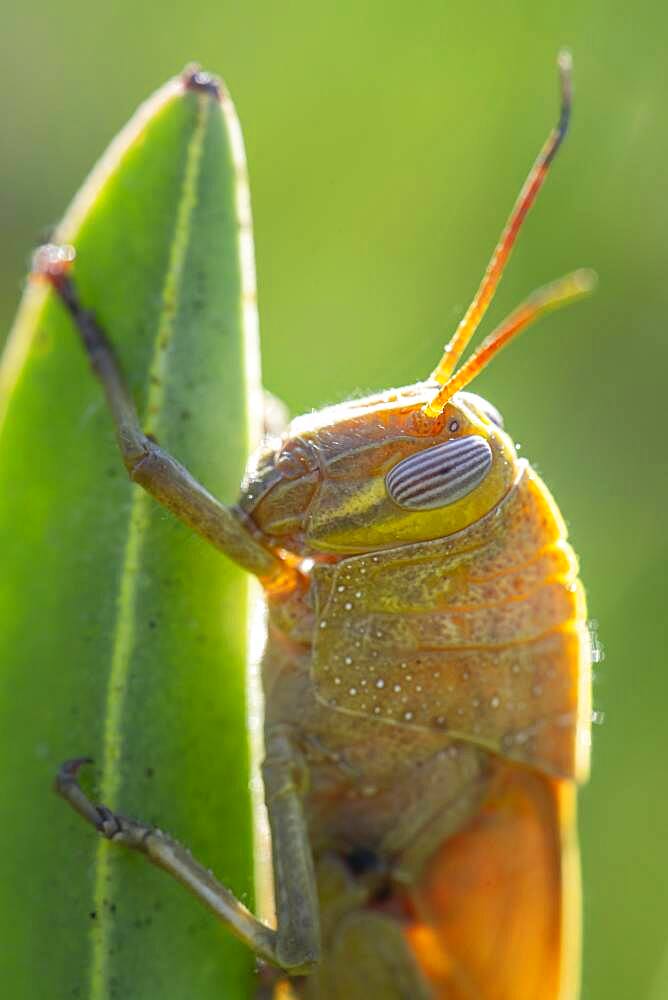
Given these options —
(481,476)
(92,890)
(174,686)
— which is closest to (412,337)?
(481,476)

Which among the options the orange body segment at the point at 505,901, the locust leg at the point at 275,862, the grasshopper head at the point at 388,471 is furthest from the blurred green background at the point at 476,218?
the locust leg at the point at 275,862

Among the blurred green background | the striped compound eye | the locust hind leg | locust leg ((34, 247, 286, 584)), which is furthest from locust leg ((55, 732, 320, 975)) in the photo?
the blurred green background

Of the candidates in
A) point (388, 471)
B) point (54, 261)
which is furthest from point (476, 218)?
point (54, 261)

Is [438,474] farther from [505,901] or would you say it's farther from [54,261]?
[505,901]

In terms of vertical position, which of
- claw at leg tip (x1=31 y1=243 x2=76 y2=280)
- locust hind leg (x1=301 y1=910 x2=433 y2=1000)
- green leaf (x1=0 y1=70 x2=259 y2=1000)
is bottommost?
locust hind leg (x1=301 y1=910 x2=433 y2=1000)

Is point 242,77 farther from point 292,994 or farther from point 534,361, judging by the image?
point 292,994

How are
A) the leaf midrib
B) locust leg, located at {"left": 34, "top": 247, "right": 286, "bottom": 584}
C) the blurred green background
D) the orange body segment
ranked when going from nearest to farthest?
the leaf midrib → locust leg, located at {"left": 34, "top": 247, "right": 286, "bottom": 584} → the orange body segment → the blurred green background

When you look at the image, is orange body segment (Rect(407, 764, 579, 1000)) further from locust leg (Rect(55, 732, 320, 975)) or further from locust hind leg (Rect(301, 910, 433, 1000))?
locust leg (Rect(55, 732, 320, 975))
